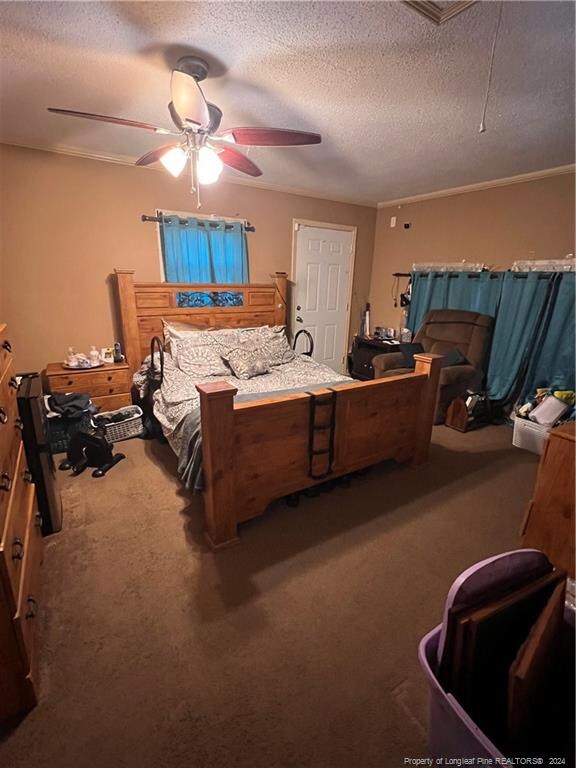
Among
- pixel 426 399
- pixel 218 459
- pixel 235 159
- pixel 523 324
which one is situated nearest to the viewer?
pixel 218 459

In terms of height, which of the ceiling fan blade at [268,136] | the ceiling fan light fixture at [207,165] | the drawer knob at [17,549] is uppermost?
the ceiling fan blade at [268,136]

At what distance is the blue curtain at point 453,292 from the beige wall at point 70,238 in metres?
2.58

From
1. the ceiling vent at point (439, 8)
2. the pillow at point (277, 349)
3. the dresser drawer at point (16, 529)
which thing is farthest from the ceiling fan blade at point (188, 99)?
the pillow at point (277, 349)

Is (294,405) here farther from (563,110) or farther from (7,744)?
(563,110)

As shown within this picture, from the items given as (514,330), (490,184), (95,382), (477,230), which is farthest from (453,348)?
(95,382)

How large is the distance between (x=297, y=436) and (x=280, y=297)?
273 centimetres

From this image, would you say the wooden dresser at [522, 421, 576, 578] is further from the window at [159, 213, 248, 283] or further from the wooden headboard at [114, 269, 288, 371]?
the window at [159, 213, 248, 283]

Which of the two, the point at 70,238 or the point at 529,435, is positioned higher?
the point at 70,238

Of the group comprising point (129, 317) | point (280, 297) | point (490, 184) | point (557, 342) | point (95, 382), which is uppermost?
point (490, 184)

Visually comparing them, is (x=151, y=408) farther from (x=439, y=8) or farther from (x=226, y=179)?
(x=439, y=8)


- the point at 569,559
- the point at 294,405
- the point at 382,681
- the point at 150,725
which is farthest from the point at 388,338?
the point at 150,725

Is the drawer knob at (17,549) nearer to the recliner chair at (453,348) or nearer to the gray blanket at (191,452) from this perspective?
the gray blanket at (191,452)

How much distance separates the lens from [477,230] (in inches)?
160

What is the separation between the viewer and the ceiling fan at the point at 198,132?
64.3 inches
